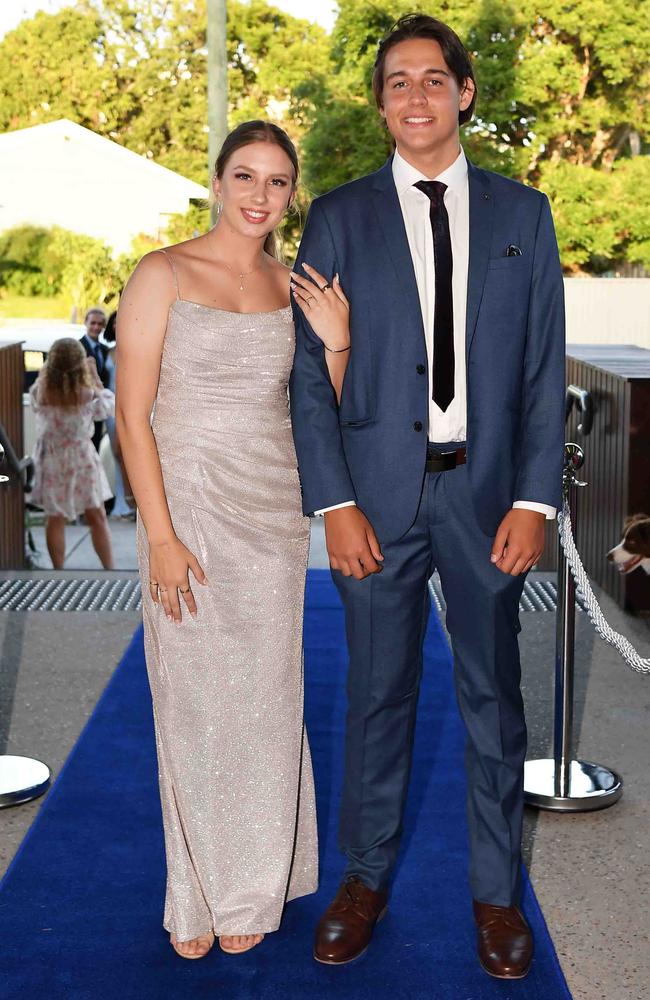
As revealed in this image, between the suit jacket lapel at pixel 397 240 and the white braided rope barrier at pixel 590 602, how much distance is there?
4.29ft

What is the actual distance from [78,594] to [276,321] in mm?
4396

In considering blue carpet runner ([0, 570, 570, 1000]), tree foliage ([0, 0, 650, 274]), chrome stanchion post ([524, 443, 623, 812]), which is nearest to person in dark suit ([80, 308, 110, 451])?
blue carpet runner ([0, 570, 570, 1000])

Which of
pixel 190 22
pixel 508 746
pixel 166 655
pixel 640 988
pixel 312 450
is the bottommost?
pixel 640 988

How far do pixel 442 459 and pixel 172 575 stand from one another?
2.26 ft

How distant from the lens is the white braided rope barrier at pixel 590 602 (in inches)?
152

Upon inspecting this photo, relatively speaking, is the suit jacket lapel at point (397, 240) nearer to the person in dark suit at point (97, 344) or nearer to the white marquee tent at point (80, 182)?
the person in dark suit at point (97, 344)

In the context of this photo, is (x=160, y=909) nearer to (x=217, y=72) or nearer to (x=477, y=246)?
(x=477, y=246)

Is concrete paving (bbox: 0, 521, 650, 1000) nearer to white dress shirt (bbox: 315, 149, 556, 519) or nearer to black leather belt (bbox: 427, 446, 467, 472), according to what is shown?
white dress shirt (bbox: 315, 149, 556, 519)

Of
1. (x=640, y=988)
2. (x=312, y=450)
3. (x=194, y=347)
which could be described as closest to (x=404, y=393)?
(x=312, y=450)

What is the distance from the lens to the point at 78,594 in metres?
7.27

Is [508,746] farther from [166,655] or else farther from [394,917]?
[166,655]

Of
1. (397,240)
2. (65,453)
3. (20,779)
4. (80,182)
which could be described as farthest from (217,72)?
(397,240)

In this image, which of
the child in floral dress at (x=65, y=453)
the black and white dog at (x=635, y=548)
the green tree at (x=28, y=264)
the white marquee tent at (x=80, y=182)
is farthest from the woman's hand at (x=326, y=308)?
the green tree at (x=28, y=264)

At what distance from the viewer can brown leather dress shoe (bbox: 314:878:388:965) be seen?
320 centimetres
